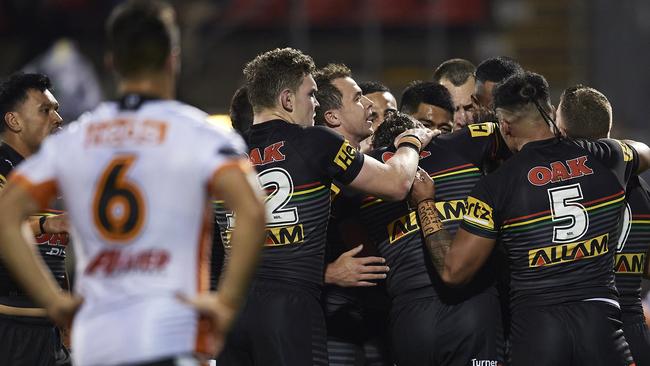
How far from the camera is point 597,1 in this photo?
17.5 meters

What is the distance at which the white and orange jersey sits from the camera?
3.90 m

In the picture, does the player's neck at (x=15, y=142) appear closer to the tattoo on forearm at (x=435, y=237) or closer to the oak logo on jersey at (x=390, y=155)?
the oak logo on jersey at (x=390, y=155)

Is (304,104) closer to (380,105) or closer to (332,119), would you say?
(332,119)

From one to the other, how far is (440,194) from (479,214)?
625mm

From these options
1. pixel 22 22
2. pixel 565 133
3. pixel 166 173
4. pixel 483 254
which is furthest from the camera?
pixel 22 22

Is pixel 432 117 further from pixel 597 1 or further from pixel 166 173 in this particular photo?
pixel 597 1

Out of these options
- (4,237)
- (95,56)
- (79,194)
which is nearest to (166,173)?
(79,194)

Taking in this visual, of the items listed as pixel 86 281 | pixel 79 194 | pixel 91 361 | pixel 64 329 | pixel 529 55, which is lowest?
pixel 64 329

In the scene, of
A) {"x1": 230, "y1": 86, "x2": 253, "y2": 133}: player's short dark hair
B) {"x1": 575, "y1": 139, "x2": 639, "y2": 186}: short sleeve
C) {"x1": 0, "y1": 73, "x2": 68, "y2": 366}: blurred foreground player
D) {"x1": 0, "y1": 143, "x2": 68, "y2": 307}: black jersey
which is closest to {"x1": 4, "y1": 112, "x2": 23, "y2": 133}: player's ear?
{"x1": 0, "y1": 73, "x2": 68, "y2": 366}: blurred foreground player

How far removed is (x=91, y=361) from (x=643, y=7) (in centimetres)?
1421

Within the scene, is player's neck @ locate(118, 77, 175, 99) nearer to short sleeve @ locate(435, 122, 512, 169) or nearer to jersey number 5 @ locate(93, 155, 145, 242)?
jersey number 5 @ locate(93, 155, 145, 242)

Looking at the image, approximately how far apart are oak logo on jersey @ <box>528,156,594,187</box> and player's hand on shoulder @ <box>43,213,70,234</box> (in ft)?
8.92

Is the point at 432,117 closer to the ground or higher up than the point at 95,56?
closer to the ground

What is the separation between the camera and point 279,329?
19.2ft
